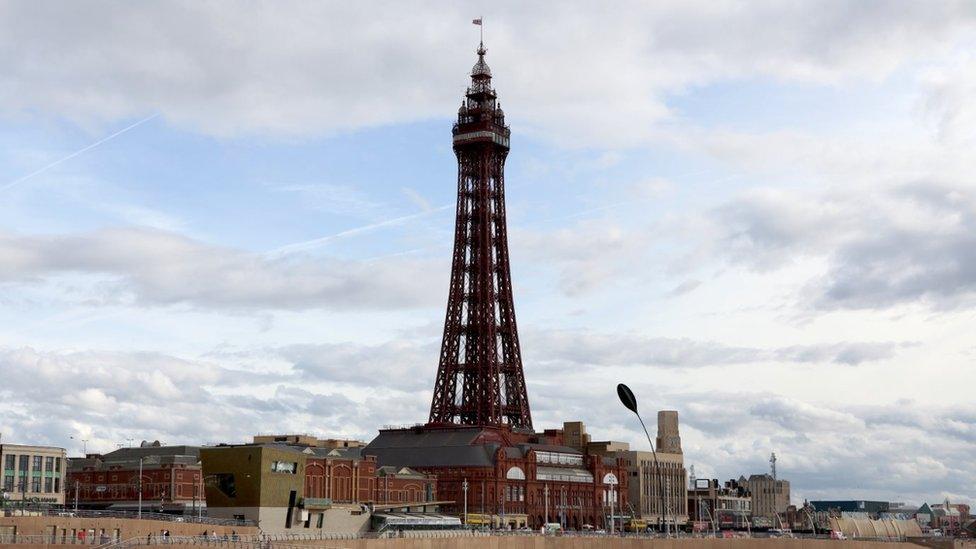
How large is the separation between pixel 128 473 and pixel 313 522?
36.5m

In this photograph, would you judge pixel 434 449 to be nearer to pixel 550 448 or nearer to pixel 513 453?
pixel 513 453

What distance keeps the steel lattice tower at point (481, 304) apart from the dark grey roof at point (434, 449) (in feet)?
16.1

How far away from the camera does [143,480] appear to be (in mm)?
138250

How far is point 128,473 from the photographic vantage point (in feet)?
465

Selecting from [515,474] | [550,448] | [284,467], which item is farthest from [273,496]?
[550,448]

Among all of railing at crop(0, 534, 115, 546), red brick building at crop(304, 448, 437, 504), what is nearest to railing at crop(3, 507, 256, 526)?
railing at crop(0, 534, 115, 546)

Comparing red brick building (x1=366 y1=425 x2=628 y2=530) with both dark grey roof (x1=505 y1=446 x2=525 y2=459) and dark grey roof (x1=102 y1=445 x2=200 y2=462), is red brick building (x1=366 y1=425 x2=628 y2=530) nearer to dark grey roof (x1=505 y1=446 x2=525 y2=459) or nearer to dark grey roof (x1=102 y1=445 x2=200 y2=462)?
dark grey roof (x1=505 y1=446 x2=525 y2=459)

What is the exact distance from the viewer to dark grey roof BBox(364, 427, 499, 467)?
552ft

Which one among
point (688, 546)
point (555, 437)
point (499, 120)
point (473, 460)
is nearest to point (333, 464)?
point (473, 460)

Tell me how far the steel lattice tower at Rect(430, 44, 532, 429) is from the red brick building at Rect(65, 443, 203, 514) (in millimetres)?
44423

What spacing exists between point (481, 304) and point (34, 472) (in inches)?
2590

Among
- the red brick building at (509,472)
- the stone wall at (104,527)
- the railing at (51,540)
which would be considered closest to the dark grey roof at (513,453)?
the red brick building at (509,472)

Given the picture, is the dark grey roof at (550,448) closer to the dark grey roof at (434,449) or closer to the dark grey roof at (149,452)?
the dark grey roof at (434,449)

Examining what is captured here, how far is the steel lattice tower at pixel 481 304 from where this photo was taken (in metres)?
182
